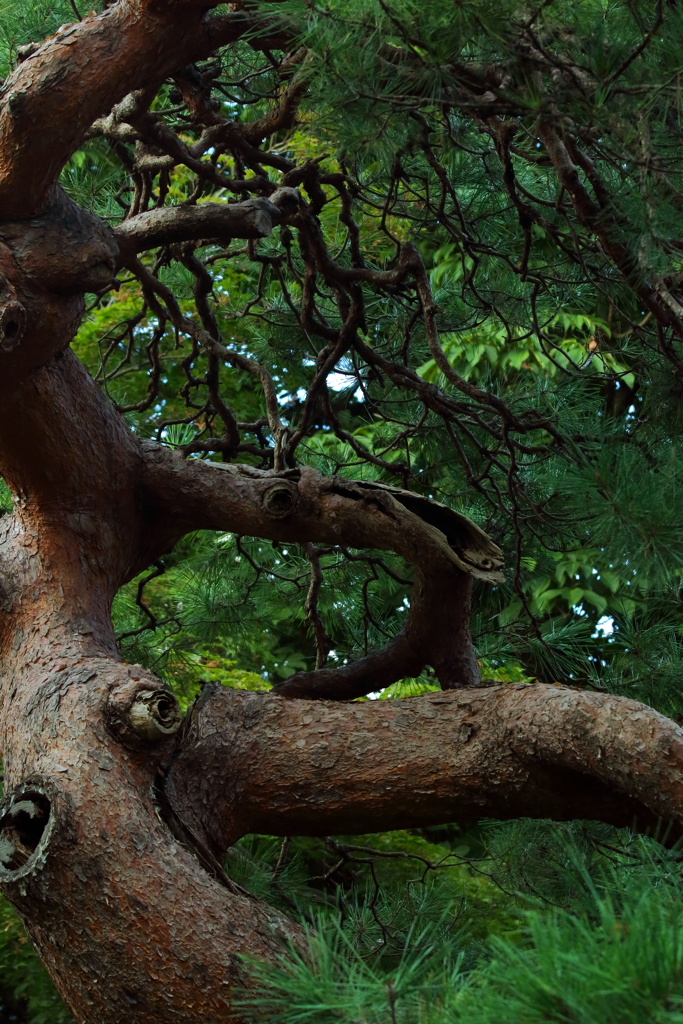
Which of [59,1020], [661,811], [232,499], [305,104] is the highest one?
[305,104]

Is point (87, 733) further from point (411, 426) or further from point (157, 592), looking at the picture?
point (157, 592)

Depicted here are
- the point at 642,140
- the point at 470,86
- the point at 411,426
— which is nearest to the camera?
the point at 642,140

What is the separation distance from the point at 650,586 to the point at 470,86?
78 centimetres

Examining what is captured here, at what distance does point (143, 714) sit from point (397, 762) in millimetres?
314

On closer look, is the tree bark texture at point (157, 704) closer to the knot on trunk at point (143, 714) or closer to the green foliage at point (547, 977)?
the knot on trunk at point (143, 714)

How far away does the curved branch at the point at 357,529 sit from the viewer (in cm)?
139

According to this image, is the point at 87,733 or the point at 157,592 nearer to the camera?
the point at 87,733

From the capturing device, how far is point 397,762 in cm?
119

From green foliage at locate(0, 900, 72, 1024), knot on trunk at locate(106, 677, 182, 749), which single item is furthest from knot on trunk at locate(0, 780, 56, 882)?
green foliage at locate(0, 900, 72, 1024)

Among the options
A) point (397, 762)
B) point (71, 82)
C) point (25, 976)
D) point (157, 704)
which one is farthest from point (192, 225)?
point (25, 976)

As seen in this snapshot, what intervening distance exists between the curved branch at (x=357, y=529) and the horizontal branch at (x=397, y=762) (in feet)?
0.80

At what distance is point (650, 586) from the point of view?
58.7 inches

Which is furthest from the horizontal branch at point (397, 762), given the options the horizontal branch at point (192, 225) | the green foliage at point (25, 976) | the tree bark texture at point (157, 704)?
the green foliage at point (25, 976)

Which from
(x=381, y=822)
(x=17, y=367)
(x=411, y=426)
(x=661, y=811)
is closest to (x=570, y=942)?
(x=661, y=811)
